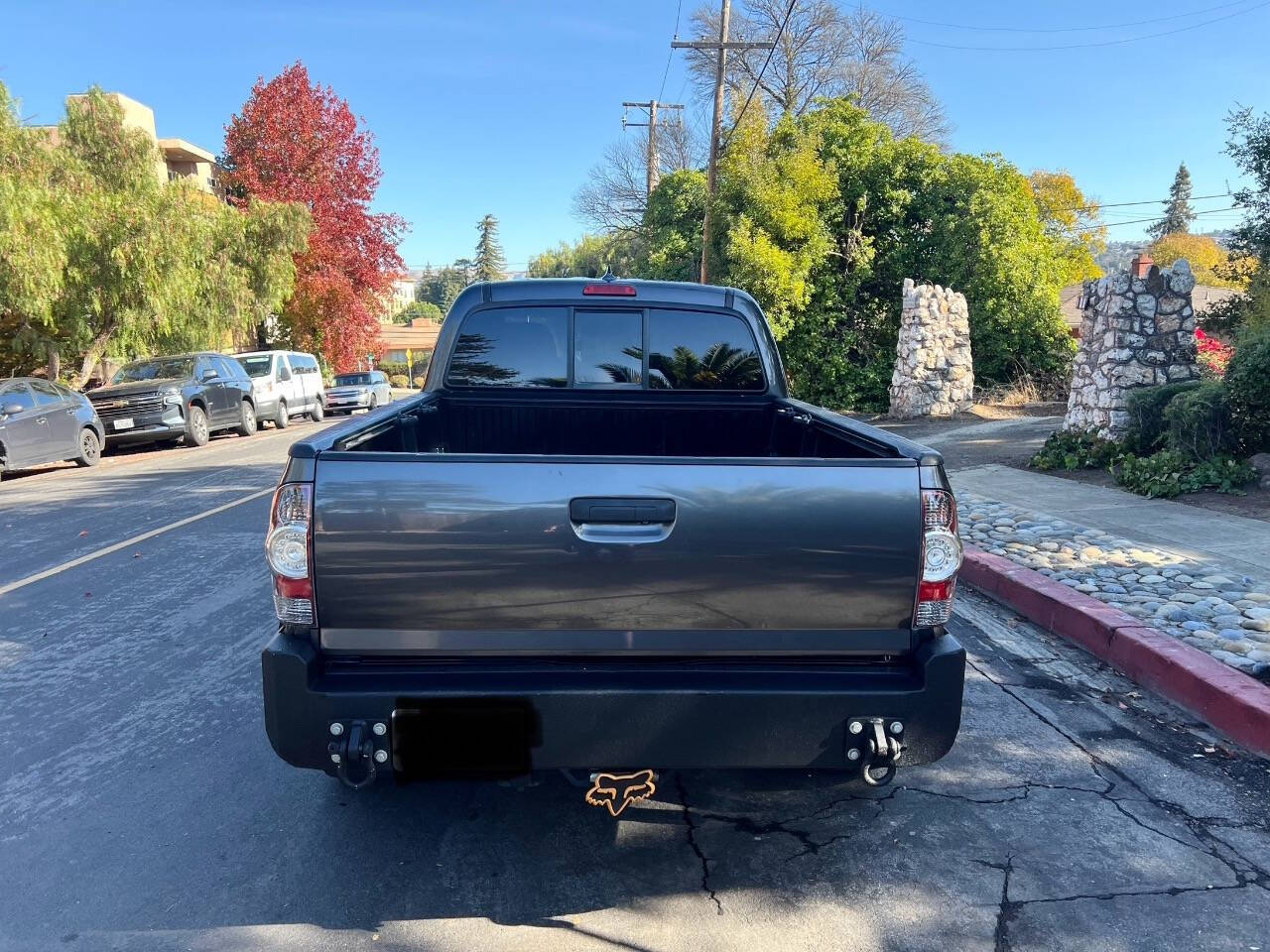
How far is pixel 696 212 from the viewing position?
2595cm

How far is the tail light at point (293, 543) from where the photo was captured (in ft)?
8.30

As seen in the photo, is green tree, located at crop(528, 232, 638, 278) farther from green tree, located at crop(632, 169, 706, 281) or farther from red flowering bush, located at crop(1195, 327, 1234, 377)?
red flowering bush, located at crop(1195, 327, 1234, 377)

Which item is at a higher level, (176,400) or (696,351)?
(696,351)

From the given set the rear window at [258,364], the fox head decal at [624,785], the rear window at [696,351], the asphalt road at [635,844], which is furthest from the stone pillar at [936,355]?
the fox head decal at [624,785]

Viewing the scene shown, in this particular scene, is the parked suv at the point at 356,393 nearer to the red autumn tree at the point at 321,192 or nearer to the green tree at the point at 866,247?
the red autumn tree at the point at 321,192

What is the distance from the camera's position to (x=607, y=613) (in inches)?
103

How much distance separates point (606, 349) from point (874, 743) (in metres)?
2.68

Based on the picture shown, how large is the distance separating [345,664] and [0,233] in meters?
16.3

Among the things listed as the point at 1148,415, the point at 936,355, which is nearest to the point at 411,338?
the point at 936,355

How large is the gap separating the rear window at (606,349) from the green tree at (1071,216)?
37074 mm

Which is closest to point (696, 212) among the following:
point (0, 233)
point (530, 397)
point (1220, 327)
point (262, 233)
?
point (262, 233)

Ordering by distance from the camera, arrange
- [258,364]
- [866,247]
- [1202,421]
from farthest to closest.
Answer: [258,364]
[866,247]
[1202,421]

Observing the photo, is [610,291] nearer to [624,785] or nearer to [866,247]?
[624,785]

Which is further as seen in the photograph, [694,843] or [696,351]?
[696,351]
